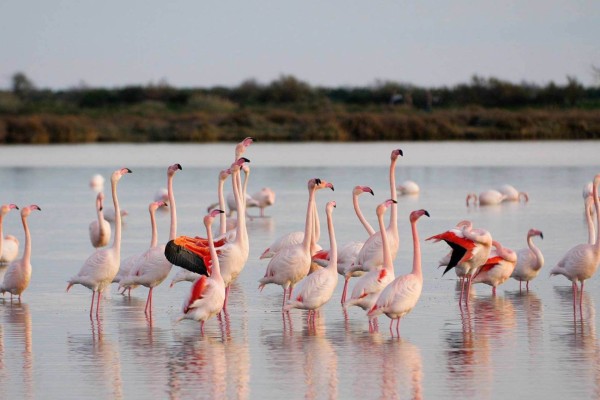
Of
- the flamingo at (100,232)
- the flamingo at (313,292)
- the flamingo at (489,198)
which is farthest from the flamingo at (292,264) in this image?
the flamingo at (489,198)

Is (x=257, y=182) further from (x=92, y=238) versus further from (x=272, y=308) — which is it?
(x=272, y=308)

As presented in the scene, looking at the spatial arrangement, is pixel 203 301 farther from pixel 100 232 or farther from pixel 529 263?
pixel 100 232

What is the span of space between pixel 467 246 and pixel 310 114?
46741 mm

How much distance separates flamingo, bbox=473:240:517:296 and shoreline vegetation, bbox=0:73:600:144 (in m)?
39.0

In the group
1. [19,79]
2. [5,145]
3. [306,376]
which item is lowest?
[306,376]

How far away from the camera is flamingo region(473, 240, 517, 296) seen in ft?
37.7

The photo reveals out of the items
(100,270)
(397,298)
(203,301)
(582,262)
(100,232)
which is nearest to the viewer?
(397,298)

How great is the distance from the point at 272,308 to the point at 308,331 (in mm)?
1299

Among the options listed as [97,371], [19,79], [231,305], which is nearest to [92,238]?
[231,305]

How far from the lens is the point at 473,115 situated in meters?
53.3

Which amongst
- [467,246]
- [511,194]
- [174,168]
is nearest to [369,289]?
[467,246]

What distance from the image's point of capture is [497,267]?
1149cm

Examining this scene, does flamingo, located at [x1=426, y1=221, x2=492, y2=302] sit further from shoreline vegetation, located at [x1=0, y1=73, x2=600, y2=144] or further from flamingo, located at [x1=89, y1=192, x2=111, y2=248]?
shoreline vegetation, located at [x1=0, y1=73, x2=600, y2=144]

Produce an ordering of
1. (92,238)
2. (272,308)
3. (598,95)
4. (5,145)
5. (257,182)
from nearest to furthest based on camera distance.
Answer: (272,308) < (92,238) < (257,182) < (5,145) < (598,95)
